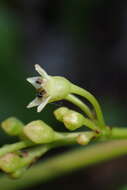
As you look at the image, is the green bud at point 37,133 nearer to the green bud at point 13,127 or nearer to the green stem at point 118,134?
the green bud at point 13,127

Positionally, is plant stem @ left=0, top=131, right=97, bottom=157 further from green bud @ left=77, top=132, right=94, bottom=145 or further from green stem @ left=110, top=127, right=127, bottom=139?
green stem @ left=110, top=127, right=127, bottom=139

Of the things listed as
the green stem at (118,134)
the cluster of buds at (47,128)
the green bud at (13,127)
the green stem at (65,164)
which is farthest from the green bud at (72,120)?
the green stem at (65,164)

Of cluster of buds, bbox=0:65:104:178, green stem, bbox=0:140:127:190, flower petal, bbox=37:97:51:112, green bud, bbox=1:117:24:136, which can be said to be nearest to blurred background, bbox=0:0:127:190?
green stem, bbox=0:140:127:190

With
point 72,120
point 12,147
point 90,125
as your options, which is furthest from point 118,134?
point 12,147

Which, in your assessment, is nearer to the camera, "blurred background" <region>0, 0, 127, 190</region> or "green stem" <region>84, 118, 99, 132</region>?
"green stem" <region>84, 118, 99, 132</region>

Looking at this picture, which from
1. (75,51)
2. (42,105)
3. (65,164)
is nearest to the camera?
(42,105)

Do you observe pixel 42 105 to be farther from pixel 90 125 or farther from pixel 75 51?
pixel 75 51

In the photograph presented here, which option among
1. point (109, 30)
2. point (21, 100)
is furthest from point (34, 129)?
point (109, 30)
